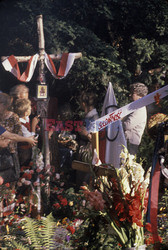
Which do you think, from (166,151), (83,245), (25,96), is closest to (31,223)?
(83,245)

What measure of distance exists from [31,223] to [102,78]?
241 cm

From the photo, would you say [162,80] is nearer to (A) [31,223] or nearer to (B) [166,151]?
(B) [166,151]

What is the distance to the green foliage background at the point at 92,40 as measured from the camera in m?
4.63

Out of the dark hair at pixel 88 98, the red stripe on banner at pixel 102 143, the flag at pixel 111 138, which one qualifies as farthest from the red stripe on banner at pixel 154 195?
the dark hair at pixel 88 98

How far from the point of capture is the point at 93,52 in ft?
15.7

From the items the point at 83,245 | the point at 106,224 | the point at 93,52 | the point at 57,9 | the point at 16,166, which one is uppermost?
the point at 57,9

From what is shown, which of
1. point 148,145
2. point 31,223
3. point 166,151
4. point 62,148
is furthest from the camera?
point 62,148

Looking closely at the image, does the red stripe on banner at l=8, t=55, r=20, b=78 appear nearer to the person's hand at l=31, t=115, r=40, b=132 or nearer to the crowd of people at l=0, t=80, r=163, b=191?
the crowd of people at l=0, t=80, r=163, b=191

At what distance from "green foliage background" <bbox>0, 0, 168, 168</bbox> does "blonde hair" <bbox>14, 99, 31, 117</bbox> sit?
0.51 ft

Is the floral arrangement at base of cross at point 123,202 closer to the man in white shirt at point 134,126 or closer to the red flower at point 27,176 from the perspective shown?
the man in white shirt at point 134,126

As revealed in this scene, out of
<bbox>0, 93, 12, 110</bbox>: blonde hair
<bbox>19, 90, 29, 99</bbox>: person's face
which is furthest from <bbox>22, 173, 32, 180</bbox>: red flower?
<bbox>19, 90, 29, 99</bbox>: person's face

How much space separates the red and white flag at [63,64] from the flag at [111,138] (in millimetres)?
629

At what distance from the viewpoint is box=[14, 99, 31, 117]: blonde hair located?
4758mm

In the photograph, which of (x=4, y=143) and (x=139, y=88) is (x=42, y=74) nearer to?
(x=4, y=143)
